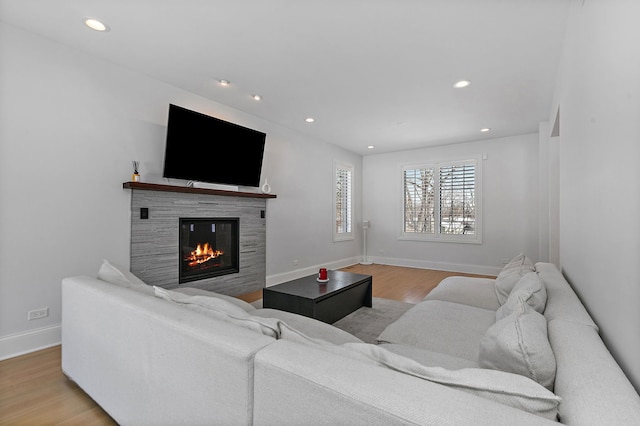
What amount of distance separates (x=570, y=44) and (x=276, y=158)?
3.80m

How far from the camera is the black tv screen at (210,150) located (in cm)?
343

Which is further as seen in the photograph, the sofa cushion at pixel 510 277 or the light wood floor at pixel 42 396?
the sofa cushion at pixel 510 277

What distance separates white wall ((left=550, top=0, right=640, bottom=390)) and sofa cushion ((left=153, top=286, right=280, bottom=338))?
1158 mm

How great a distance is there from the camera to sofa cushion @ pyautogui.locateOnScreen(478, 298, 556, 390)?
0.95 metres

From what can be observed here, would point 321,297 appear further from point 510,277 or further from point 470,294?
point 510,277

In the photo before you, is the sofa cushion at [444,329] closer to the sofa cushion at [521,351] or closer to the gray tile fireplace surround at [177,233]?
the sofa cushion at [521,351]

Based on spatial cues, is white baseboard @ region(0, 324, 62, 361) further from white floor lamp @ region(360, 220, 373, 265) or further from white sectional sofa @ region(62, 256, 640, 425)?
white floor lamp @ region(360, 220, 373, 265)

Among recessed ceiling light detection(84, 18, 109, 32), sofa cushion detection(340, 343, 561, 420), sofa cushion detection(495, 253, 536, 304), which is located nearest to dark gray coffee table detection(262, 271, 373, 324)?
sofa cushion detection(495, 253, 536, 304)

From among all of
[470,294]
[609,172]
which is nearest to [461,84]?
[470,294]

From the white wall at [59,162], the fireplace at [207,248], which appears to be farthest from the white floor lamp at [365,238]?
the white wall at [59,162]

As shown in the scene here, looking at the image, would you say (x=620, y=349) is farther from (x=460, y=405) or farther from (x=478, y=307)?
(x=478, y=307)

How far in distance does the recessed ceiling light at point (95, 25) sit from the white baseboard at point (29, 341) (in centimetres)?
256

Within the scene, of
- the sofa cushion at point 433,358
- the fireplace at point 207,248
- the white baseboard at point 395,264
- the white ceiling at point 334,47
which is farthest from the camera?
the white baseboard at point 395,264

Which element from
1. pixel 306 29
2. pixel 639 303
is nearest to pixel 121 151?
pixel 306 29
